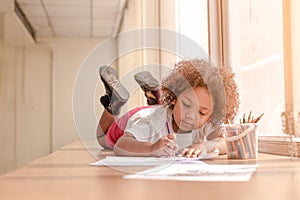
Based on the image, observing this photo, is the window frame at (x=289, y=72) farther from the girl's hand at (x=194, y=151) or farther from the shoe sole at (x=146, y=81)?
the shoe sole at (x=146, y=81)

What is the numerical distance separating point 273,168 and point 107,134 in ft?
2.76

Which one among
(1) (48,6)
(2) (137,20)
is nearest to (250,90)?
(2) (137,20)

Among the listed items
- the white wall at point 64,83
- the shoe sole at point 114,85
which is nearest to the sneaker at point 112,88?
the shoe sole at point 114,85

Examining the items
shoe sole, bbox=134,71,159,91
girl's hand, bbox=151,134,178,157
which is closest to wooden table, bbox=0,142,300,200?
girl's hand, bbox=151,134,178,157

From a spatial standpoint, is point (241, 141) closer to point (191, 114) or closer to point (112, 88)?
point (191, 114)

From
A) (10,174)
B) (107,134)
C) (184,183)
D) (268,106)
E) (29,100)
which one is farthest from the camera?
(29,100)

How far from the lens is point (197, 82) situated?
1218 mm

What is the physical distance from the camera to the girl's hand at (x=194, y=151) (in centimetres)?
112

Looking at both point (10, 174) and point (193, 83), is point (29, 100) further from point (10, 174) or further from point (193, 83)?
point (10, 174)

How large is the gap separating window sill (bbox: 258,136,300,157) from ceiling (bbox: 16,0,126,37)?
9.93 feet

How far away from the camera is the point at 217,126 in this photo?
1.31 m

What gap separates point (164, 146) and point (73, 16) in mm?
3897

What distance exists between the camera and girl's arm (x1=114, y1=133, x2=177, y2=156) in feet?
3.50

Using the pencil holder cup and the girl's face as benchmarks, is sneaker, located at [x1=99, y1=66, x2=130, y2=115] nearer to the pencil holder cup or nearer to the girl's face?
the girl's face
